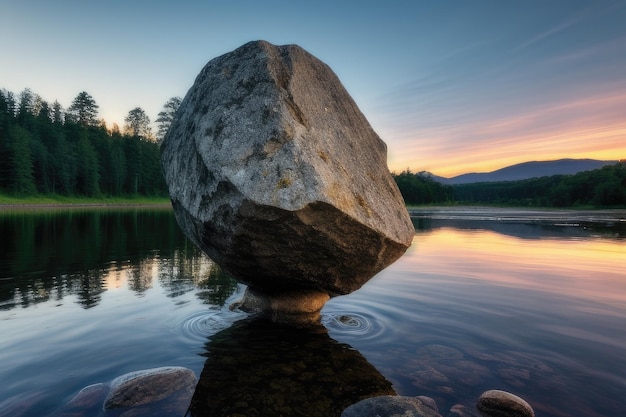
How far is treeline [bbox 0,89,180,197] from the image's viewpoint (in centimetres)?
Answer: 7325

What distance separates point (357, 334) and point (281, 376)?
2.39 meters

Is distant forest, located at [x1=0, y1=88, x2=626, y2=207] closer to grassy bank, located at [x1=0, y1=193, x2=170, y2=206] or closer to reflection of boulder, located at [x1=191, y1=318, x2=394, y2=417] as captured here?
grassy bank, located at [x1=0, y1=193, x2=170, y2=206]

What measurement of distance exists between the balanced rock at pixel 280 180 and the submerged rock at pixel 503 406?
276 cm

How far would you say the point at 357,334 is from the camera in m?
7.59

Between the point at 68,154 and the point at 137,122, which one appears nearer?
the point at 68,154

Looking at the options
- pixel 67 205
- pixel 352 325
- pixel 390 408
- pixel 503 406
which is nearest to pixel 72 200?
pixel 67 205

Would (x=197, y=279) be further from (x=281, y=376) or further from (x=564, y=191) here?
(x=564, y=191)

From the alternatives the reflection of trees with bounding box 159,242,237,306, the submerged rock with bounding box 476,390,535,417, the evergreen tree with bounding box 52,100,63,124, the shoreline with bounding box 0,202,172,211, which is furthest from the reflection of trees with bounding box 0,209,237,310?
the evergreen tree with bounding box 52,100,63,124

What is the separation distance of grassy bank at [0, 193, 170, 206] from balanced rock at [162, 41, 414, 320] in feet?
259

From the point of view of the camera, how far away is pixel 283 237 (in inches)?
235

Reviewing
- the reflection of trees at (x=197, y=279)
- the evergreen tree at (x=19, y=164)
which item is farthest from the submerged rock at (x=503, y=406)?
the evergreen tree at (x=19, y=164)

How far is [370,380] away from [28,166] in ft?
285

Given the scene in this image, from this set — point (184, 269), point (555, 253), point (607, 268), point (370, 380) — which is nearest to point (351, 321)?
point (370, 380)

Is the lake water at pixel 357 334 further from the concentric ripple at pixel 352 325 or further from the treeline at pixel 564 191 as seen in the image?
the treeline at pixel 564 191
